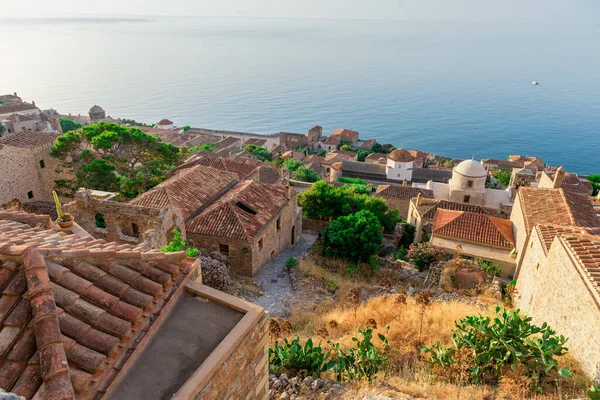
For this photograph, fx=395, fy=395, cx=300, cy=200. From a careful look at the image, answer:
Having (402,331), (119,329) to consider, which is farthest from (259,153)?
(119,329)

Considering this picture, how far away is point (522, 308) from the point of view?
49.1 ft

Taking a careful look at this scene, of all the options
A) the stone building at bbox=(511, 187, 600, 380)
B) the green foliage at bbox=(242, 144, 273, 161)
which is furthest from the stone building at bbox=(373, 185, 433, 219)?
the green foliage at bbox=(242, 144, 273, 161)

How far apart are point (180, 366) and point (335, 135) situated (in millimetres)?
83929

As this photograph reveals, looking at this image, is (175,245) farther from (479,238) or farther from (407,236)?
(407,236)

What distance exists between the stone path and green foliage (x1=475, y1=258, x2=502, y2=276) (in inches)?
370

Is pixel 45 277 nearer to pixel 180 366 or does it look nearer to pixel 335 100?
pixel 180 366

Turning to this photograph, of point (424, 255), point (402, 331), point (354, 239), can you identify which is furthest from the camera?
point (354, 239)

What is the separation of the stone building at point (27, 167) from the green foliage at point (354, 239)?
1839 centimetres

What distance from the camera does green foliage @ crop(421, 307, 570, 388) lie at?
339 inches

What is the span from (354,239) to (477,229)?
695cm

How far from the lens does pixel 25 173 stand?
78.2ft

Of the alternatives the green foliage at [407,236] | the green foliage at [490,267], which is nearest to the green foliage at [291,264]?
the green foliage at [490,267]

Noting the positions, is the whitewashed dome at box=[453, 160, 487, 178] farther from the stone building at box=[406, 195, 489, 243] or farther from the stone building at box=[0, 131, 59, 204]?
the stone building at box=[0, 131, 59, 204]

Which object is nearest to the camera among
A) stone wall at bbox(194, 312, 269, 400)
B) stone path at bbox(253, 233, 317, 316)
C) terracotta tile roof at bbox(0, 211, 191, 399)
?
terracotta tile roof at bbox(0, 211, 191, 399)
